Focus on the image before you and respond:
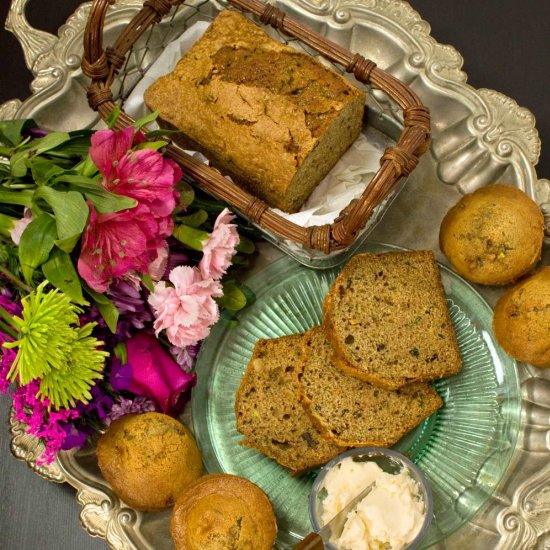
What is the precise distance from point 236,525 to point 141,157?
0.63 metres

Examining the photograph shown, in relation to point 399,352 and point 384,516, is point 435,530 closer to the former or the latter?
point 384,516

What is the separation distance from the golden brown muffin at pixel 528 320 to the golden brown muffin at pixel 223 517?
52 centimetres

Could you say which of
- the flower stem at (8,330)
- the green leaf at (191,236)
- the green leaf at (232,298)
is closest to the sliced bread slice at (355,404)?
the green leaf at (232,298)

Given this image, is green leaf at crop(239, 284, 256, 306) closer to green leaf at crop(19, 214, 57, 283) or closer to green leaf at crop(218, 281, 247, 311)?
green leaf at crop(218, 281, 247, 311)

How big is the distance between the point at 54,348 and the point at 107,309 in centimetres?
18

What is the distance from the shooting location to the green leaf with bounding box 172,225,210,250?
1259 mm

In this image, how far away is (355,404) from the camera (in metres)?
1.36

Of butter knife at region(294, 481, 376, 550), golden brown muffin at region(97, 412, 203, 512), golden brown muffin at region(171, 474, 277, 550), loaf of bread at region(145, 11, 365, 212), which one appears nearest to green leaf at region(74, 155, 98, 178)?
loaf of bread at region(145, 11, 365, 212)

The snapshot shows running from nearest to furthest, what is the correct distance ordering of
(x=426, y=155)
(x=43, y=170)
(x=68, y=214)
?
(x=68, y=214)
(x=43, y=170)
(x=426, y=155)

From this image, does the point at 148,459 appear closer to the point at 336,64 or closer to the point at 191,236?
the point at 191,236

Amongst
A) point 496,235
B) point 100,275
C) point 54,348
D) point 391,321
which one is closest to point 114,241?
point 100,275

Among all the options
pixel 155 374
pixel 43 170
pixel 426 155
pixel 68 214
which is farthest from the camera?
pixel 426 155

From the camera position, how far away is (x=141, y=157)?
1098mm

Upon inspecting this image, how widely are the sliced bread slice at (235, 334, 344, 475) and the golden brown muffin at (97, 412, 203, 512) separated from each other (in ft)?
0.40
